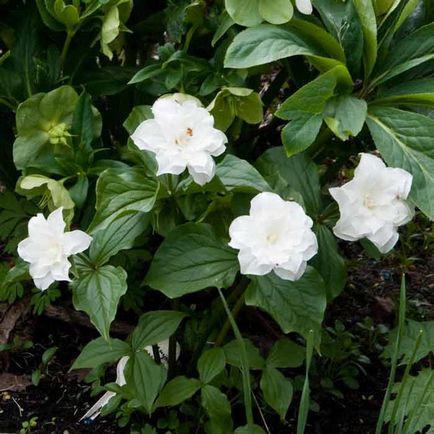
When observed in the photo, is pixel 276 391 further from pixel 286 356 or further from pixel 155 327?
pixel 155 327

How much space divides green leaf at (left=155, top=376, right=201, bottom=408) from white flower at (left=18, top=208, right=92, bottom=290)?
388 millimetres

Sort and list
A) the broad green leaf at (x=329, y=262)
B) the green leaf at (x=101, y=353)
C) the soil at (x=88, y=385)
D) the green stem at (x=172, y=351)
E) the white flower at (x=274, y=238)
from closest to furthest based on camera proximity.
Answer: the white flower at (x=274, y=238)
the broad green leaf at (x=329, y=262)
the green leaf at (x=101, y=353)
the green stem at (x=172, y=351)
the soil at (x=88, y=385)

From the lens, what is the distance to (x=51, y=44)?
5.80 feet

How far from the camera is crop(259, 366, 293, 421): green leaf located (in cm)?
161

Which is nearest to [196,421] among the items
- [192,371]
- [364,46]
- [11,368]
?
[192,371]

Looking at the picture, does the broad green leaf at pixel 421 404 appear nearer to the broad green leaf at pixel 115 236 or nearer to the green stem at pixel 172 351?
the green stem at pixel 172 351

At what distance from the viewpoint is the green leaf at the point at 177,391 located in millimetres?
1604

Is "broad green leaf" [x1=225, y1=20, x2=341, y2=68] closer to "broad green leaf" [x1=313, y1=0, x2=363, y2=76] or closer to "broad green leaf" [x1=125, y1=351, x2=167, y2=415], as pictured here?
"broad green leaf" [x1=313, y1=0, x2=363, y2=76]

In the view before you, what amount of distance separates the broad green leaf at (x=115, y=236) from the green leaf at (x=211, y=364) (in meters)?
0.29

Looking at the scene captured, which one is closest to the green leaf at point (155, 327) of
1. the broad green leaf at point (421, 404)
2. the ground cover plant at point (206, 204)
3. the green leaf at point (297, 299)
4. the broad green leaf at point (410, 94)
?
the ground cover plant at point (206, 204)

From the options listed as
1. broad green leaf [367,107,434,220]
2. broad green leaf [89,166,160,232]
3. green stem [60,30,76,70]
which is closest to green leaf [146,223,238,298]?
broad green leaf [89,166,160,232]

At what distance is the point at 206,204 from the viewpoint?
147cm

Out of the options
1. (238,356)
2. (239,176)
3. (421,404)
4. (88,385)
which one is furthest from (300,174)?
(88,385)

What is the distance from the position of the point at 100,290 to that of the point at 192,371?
0.43 m
